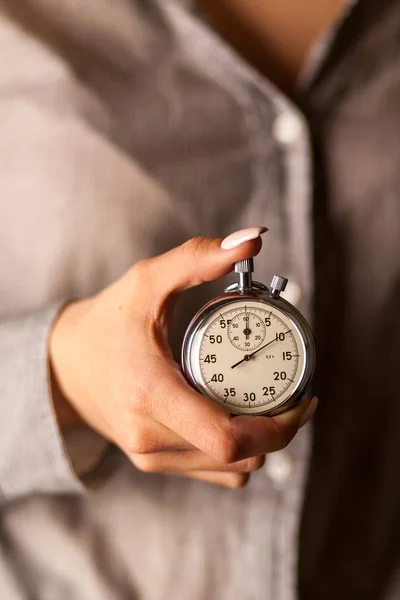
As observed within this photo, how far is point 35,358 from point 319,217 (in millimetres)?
389

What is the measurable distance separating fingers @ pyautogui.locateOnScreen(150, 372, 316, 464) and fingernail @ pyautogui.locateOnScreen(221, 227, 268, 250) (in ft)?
0.38

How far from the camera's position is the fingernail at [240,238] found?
45 cm

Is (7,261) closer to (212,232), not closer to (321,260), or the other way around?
(212,232)

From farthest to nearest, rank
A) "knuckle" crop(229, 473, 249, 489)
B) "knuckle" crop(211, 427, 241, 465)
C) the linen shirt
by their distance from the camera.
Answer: the linen shirt < "knuckle" crop(229, 473, 249, 489) < "knuckle" crop(211, 427, 241, 465)

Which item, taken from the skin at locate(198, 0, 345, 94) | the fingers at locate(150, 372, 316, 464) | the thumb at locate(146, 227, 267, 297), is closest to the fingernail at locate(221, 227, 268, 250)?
the thumb at locate(146, 227, 267, 297)

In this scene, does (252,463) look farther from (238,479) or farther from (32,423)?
(32,423)

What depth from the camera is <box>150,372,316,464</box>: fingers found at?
0.45 meters

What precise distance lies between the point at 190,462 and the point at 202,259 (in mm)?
205

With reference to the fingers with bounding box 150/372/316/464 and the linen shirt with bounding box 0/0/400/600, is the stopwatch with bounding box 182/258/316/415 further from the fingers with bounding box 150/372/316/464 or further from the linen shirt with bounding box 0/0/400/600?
the linen shirt with bounding box 0/0/400/600

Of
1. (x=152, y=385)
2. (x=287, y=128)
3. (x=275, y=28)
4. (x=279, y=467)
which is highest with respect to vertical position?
(x=275, y=28)

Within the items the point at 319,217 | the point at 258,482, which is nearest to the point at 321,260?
the point at 319,217

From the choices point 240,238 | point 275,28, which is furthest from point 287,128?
point 240,238

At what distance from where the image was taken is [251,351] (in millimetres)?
464

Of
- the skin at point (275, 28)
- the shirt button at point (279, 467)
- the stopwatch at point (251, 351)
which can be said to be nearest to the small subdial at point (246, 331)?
the stopwatch at point (251, 351)
